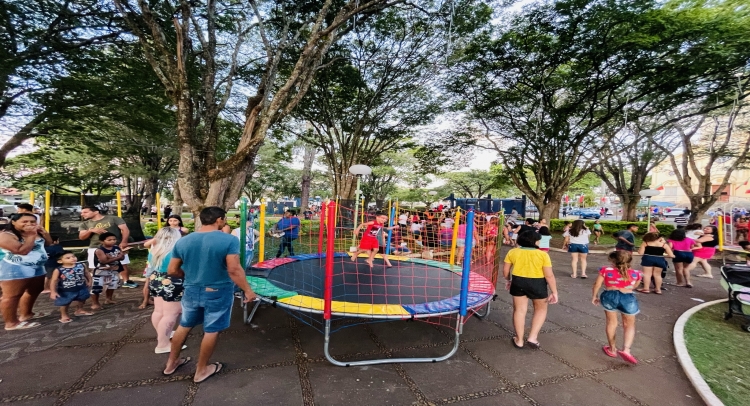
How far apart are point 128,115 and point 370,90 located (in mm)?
8649

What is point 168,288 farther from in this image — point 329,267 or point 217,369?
point 329,267

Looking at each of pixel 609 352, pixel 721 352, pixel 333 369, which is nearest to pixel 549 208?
pixel 721 352

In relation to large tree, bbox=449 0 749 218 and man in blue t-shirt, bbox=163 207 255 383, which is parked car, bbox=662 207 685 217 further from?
man in blue t-shirt, bbox=163 207 255 383

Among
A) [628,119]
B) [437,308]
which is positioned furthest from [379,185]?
[437,308]

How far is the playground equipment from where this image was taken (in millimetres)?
3137

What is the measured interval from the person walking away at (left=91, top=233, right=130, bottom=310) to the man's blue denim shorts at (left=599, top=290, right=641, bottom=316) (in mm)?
6593

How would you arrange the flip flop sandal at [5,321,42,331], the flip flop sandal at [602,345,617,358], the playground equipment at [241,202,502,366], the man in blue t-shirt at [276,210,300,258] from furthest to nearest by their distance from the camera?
the man in blue t-shirt at [276,210,300,258] < the flip flop sandal at [5,321,42,331] < the flip flop sandal at [602,345,617,358] < the playground equipment at [241,202,502,366]

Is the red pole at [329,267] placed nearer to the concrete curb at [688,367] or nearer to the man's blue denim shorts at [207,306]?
the man's blue denim shorts at [207,306]

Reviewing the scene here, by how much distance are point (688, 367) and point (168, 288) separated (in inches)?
211

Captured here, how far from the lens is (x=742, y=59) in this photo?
8.95 m

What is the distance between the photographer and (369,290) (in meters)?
4.46

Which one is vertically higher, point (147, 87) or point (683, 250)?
point (147, 87)

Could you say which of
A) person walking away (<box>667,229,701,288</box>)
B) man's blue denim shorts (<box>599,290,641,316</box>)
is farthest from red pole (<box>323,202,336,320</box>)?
person walking away (<box>667,229,701,288</box>)

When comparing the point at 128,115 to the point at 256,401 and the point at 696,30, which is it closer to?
the point at 256,401
